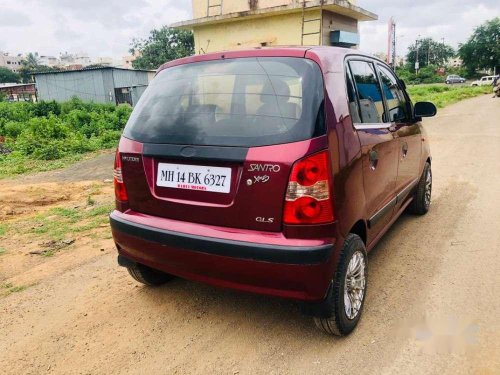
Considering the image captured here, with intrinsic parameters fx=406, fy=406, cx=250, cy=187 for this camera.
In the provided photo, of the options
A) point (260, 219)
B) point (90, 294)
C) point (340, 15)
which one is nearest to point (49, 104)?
point (340, 15)

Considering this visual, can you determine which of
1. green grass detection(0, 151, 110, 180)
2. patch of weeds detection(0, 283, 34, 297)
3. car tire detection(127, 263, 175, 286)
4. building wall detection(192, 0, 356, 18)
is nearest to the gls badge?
car tire detection(127, 263, 175, 286)

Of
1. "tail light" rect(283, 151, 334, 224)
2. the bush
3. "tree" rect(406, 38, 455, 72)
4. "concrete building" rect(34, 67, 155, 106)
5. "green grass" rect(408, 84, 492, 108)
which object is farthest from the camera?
"tree" rect(406, 38, 455, 72)

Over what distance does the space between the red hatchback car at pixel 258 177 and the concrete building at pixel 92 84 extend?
101 feet

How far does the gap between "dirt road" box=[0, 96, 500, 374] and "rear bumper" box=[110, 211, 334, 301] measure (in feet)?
1.47

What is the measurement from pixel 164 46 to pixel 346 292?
2228 inches

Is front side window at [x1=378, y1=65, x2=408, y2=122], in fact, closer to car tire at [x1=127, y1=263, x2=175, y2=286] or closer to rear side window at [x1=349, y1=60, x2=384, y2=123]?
rear side window at [x1=349, y1=60, x2=384, y2=123]

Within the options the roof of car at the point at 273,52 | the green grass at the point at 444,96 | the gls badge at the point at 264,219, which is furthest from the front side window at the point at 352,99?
the green grass at the point at 444,96

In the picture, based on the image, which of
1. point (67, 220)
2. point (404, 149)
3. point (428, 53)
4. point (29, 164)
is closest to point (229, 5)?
point (29, 164)

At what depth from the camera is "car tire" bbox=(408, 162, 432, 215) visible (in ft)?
14.9

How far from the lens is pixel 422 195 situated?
4.60 meters

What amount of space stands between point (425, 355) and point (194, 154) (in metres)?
1.78

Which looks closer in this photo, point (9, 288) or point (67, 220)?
point (9, 288)

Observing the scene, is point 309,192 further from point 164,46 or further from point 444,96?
point 164,46

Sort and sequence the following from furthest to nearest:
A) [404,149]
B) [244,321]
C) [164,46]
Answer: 1. [164,46]
2. [404,149]
3. [244,321]
